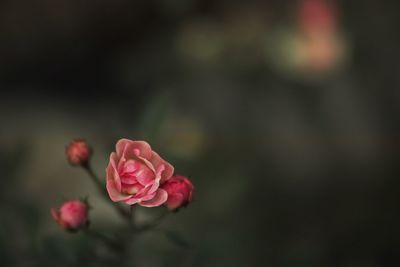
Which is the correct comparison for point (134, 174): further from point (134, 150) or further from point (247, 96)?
point (247, 96)

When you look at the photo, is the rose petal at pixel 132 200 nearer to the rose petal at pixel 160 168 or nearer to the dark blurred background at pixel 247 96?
the rose petal at pixel 160 168

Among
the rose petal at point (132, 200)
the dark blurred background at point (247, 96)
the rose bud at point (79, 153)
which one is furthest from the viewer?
the dark blurred background at point (247, 96)

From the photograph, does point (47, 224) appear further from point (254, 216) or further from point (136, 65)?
point (136, 65)

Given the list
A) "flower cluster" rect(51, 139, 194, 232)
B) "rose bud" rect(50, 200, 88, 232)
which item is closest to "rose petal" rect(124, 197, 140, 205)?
"flower cluster" rect(51, 139, 194, 232)

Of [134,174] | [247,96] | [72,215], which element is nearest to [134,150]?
[134,174]

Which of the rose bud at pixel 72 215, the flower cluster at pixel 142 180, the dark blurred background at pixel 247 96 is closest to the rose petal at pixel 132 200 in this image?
the flower cluster at pixel 142 180

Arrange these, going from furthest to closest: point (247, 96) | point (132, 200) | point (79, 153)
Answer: point (247, 96), point (79, 153), point (132, 200)

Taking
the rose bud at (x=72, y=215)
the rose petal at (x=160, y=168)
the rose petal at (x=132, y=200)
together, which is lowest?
the rose bud at (x=72, y=215)
